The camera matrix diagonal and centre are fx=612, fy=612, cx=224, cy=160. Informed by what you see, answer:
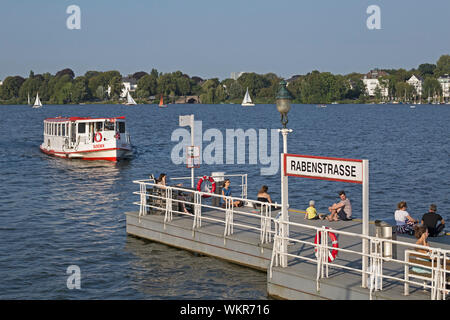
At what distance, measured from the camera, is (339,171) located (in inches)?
524

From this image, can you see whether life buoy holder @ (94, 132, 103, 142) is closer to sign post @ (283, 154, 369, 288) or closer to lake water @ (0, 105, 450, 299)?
lake water @ (0, 105, 450, 299)

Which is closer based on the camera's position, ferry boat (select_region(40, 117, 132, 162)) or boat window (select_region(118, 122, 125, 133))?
ferry boat (select_region(40, 117, 132, 162))

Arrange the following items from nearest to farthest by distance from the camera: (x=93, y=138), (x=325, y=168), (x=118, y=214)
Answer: (x=325, y=168) → (x=118, y=214) → (x=93, y=138)

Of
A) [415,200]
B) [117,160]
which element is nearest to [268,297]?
[415,200]

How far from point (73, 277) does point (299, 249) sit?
6.83 meters

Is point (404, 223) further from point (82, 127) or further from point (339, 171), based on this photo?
point (82, 127)

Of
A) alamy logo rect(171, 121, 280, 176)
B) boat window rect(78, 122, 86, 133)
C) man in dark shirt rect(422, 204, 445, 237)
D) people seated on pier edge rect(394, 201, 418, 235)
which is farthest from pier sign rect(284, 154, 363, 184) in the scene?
boat window rect(78, 122, 86, 133)

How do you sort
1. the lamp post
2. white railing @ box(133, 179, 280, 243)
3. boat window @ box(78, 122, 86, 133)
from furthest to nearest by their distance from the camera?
1. boat window @ box(78, 122, 86, 133)
2. white railing @ box(133, 179, 280, 243)
3. the lamp post

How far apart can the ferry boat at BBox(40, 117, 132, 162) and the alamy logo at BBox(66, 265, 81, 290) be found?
29.1 metres

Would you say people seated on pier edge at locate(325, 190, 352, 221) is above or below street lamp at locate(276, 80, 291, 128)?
below

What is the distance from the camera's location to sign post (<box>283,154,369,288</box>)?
12.9 metres

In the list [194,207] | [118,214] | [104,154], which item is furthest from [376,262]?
[104,154]
